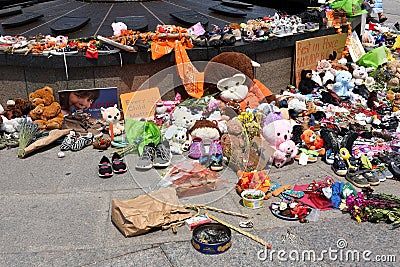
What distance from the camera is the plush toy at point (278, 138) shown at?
6.53 metres

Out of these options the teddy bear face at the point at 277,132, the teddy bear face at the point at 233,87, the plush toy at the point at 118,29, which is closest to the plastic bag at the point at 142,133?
the teddy bear face at the point at 233,87

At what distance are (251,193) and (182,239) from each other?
3.48ft

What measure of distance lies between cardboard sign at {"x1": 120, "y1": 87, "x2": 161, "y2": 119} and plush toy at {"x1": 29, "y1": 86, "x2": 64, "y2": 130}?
96 centimetres

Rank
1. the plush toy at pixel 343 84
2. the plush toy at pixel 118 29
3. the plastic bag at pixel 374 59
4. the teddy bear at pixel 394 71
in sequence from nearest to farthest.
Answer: the plush toy at pixel 118 29 → the plush toy at pixel 343 84 → the teddy bear at pixel 394 71 → the plastic bag at pixel 374 59

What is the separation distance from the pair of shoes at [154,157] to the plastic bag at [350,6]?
5.30 meters

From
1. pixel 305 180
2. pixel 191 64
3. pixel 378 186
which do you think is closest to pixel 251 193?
pixel 305 180

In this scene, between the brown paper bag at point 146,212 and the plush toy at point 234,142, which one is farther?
the plush toy at point 234,142

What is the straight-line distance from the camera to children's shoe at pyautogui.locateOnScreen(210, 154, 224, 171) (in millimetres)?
6395

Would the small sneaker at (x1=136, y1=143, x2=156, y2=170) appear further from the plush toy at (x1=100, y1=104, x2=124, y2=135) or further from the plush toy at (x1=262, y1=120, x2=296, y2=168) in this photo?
the plush toy at (x1=262, y1=120, x2=296, y2=168)

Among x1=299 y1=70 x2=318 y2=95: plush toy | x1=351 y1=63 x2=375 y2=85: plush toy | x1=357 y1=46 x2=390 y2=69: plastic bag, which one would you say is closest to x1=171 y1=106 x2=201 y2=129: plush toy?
x1=299 y1=70 x2=318 y2=95: plush toy

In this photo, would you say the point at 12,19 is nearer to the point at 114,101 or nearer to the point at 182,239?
the point at 114,101

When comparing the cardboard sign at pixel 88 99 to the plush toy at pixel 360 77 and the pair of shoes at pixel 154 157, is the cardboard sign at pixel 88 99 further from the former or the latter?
the plush toy at pixel 360 77

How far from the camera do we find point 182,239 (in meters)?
5.06

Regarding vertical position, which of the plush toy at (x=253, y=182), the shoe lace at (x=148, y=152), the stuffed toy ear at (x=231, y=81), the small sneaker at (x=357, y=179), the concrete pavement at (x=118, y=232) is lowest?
the concrete pavement at (x=118, y=232)
